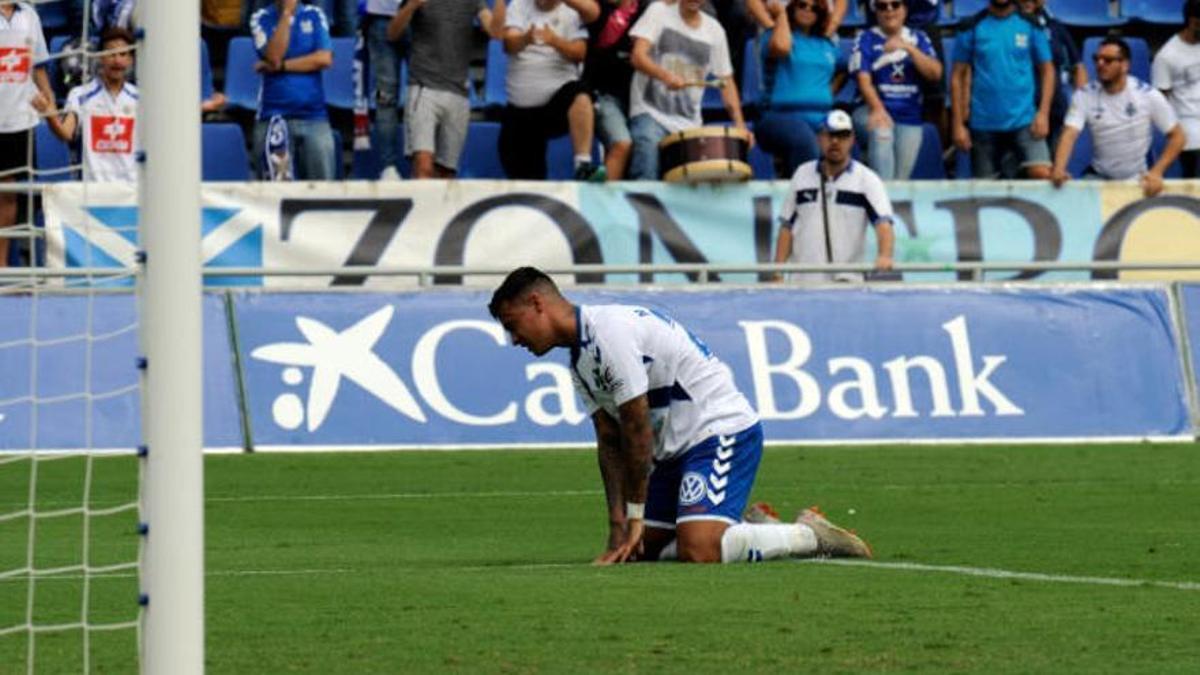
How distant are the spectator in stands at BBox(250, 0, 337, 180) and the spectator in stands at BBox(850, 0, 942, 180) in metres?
4.62

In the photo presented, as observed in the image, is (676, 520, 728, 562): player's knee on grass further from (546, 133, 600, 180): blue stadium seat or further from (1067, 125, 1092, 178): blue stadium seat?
(1067, 125, 1092, 178): blue stadium seat

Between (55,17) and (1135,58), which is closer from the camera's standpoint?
(55,17)

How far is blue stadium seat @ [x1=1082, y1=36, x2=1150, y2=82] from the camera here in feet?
85.0

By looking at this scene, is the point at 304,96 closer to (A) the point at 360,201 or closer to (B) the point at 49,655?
(A) the point at 360,201

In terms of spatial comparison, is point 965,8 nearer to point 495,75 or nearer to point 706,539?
point 495,75

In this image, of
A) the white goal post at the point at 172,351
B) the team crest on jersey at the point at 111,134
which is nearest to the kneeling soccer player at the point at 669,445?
the team crest on jersey at the point at 111,134

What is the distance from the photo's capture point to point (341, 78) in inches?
961

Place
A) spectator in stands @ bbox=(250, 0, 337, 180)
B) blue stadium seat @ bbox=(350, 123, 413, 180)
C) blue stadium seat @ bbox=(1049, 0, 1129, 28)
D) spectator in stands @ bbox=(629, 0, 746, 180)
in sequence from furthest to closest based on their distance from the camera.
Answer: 1. blue stadium seat @ bbox=(1049, 0, 1129, 28)
2. blue stadium seat @ bbox=(350, 123, 413, 180)
3. spectator in stands @ bbox=(629, 0, 746, 180)
4. spectator in stands @ bbox=(250, 0, 337, 180)

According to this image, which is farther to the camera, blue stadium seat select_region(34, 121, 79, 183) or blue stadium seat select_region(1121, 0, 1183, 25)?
blue stadium seat select_region(1121, 0, 1183, 25)

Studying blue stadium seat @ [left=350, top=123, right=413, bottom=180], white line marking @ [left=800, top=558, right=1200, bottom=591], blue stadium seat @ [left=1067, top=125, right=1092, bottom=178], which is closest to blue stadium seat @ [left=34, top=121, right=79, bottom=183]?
blue stadium seat @ [left=350, top=123, right=413, bottom=180]

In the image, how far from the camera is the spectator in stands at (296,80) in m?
22.4

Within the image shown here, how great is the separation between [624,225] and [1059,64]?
15.7ft

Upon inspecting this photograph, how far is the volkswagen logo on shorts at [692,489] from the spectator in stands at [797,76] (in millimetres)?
11010

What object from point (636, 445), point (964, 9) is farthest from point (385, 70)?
point (636, 445)
